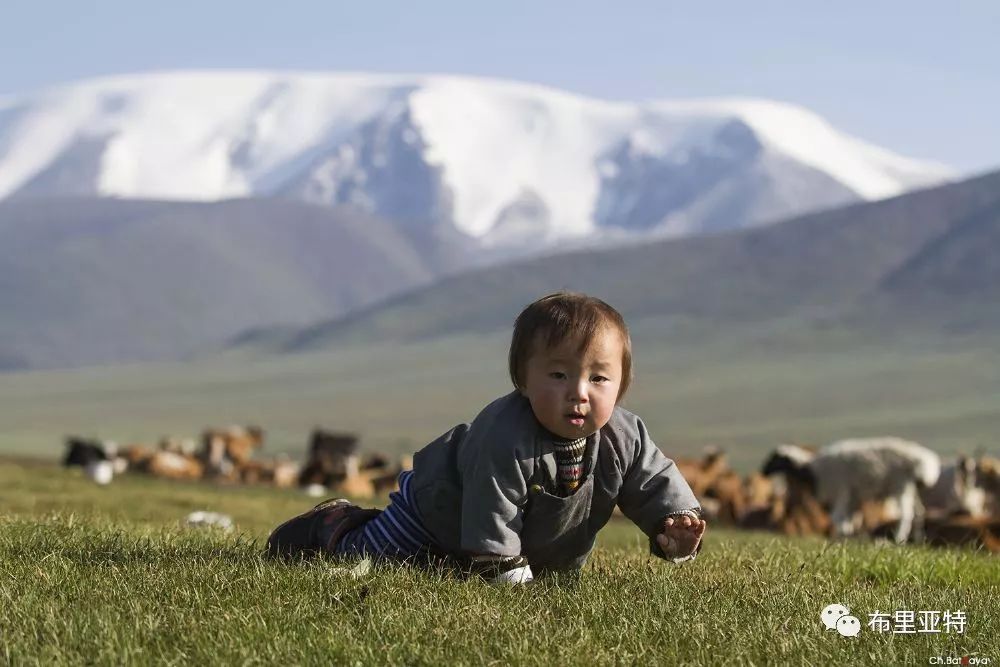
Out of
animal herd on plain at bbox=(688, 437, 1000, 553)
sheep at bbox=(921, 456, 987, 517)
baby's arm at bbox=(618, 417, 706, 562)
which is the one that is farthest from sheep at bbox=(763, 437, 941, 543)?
baby's arm at bbox=(618, 417, 706, 562)

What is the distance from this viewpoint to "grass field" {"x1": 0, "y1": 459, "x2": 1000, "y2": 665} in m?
4.21

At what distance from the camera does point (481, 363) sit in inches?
5389

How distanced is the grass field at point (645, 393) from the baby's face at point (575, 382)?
203 feet

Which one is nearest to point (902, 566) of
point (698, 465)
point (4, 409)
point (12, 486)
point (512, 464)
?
point (512, 464)

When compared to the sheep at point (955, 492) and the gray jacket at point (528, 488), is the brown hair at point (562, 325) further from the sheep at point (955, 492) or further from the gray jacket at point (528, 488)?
the sheep at point (955, 492)

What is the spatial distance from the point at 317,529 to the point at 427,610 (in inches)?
60.9

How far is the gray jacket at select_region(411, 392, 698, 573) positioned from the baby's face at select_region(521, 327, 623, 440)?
12cm

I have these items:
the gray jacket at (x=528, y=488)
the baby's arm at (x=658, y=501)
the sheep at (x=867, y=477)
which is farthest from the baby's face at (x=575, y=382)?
the sheep at (x=867, y=477)

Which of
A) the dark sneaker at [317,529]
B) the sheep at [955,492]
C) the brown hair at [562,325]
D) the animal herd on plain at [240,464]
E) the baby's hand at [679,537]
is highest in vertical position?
the brown hair at [562,325]

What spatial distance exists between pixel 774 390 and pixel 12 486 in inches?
3669

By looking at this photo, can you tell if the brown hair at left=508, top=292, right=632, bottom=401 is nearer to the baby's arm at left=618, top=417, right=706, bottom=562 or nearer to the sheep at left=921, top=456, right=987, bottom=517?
the baby's arm at left=618, top=417, right=706, bottom=562

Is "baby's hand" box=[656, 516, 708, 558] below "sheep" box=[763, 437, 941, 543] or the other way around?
the other way around

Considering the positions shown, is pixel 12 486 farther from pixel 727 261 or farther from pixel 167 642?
pixel 727 261

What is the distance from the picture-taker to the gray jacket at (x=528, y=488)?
526cm
